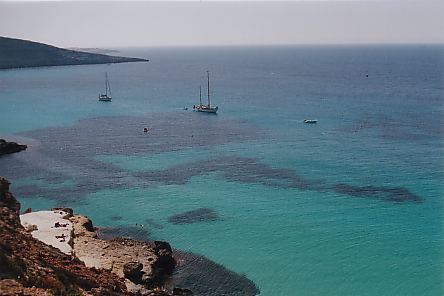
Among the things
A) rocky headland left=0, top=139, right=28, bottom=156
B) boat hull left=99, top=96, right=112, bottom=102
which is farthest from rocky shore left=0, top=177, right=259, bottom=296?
boat hull left=99, top=96, right=112, bottom=102

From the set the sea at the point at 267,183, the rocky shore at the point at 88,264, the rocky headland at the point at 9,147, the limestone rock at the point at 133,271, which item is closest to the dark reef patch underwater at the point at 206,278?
the rocky shore at the point at 88,264

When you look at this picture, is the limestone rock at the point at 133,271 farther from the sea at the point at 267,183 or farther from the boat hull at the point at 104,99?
the boat hull at the point at 104,99

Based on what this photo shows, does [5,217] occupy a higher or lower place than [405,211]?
higher

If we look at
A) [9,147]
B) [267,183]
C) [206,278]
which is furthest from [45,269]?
[9,147]

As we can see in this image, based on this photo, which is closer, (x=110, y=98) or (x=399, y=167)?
(x=399, y=167)

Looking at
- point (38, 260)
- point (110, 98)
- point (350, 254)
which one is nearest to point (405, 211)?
point (350, 254)

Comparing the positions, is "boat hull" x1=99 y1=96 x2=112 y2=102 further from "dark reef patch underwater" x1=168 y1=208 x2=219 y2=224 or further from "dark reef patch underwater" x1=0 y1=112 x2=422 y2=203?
"dark reef patch underwater" x1=168 y1=208 x2=219 y2=224

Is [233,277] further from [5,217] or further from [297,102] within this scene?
[297,102]

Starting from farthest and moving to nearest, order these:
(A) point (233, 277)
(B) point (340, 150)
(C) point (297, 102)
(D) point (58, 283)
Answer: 1. (C) point (297, 102)
2. (B) point (340, 150)
3. (A) point (233, 277)
4. (D) point (58, 283)

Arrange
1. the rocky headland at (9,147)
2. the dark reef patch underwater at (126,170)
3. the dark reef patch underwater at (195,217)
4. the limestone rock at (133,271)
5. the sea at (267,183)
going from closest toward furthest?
the limestone rock at (133,271) → the sea at (267,183) → the dark reef patch underwater at (195,217) → the dark reef patch underwater at (126,170) → the rocky headland at (9,147)
